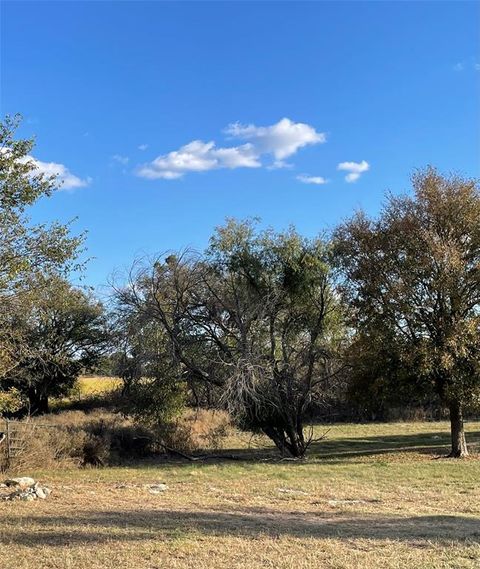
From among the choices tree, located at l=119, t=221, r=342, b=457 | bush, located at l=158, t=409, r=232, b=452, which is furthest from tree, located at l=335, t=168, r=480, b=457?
bush, located at l=158, t=409, r=232, b=452

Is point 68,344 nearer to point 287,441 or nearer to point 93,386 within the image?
point 93,386

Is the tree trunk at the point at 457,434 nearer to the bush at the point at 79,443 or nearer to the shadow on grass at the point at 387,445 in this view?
the shadow on grass at the point at 387,445

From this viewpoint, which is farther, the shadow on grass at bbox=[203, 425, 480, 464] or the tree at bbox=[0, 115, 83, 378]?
the shadow on grass at bbox=[203, 425, 480, 464]

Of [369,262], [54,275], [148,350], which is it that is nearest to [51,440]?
[148,350]

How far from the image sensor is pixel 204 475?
1817 centimetres

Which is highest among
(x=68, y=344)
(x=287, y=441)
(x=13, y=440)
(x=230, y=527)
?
(x=68, y=344)

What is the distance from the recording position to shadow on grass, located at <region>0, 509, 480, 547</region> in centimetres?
794

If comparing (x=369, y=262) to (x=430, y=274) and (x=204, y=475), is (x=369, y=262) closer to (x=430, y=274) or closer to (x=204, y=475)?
(x=430, y=274)

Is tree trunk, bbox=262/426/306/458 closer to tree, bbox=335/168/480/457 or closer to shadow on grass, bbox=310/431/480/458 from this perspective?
shadow on grass, bbox=310/431/480/458

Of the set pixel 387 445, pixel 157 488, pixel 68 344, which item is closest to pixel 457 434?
pixel 387 445

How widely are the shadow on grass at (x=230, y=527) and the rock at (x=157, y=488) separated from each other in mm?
3530

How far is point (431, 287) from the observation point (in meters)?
21.7

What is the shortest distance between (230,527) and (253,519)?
0.97m

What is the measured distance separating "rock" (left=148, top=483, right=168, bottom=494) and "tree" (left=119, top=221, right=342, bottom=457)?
24.8ft
